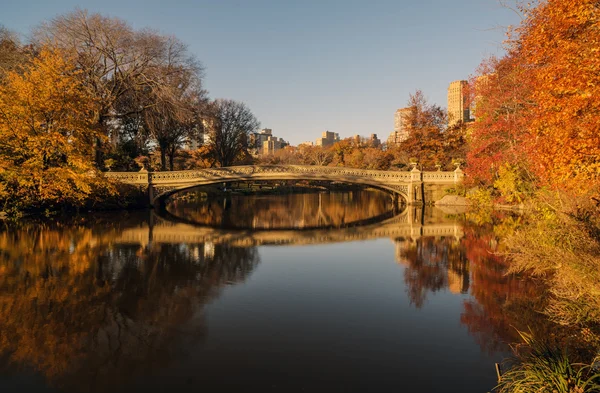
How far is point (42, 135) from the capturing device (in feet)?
69.4

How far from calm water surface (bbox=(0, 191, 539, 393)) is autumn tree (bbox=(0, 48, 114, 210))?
622 centimetres

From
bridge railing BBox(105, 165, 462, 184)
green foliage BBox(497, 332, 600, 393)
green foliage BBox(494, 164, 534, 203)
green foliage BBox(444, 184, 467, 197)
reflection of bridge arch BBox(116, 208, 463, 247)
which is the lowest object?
reflection of bridge arch BBox(116, 208, 463, 247)

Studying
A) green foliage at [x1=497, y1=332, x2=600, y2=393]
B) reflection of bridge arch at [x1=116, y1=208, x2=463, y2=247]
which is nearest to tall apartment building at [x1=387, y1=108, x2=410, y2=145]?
reflection of bridge arch at [x1=116, y1=208, x2=463, y2=247]

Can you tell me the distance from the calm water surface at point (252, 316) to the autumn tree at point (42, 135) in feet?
20.4

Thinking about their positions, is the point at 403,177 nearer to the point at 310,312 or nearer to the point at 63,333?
the point at 310,312

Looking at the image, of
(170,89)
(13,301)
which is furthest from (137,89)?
(13,301)

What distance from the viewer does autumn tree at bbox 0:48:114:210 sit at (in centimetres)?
2038

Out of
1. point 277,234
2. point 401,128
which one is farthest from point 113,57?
point 401,128

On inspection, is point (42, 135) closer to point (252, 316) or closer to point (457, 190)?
point (252, 316)

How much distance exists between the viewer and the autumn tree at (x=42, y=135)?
2038 cm

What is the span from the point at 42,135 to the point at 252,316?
18.7m

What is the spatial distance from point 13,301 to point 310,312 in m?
6.41

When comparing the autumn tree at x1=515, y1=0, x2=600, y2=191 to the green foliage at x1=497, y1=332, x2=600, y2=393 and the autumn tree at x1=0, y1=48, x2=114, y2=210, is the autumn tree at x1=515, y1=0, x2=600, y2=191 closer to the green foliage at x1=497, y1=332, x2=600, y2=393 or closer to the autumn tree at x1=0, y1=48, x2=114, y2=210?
the green foliage at x1=497, y1=332, x2=600, y2=393

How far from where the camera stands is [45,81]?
20.8 m
